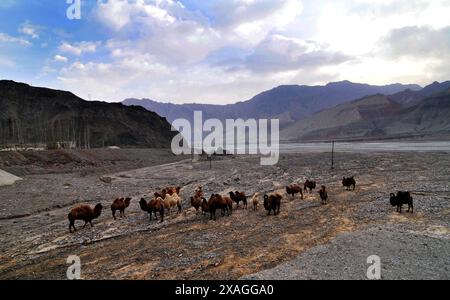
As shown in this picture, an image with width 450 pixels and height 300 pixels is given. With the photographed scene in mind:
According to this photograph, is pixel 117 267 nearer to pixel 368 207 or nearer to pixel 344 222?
pixel 344 222

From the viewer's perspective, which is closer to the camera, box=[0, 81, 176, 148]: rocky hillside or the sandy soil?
the sandy soil

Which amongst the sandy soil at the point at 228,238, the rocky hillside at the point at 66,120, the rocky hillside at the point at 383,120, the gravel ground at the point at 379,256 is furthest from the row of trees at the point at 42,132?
the rocky hillside at the point at 383,120

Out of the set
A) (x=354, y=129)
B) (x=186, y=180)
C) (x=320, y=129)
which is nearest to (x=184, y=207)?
(x=186, y=180)

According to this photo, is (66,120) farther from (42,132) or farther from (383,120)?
(383,120)

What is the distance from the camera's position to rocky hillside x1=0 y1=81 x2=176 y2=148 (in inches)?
3115

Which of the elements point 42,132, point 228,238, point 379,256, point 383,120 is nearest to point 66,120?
point 42,132

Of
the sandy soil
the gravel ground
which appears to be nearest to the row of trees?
the sandy soil

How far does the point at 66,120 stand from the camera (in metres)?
88.6

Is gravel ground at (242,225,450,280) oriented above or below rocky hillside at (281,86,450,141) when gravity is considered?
below

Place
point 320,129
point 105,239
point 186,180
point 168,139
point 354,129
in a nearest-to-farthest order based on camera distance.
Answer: point 105,239 < point 186,180 < point 168,139 < point 354,129 < point 320,129

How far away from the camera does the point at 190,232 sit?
13.5 m

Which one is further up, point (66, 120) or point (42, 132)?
point (66, 120)

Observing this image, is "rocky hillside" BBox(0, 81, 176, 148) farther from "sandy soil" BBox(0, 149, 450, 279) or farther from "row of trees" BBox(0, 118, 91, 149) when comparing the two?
"sandy soil" BBox(0, 149, 450, 279)

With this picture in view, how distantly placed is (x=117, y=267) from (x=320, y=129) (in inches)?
7263
